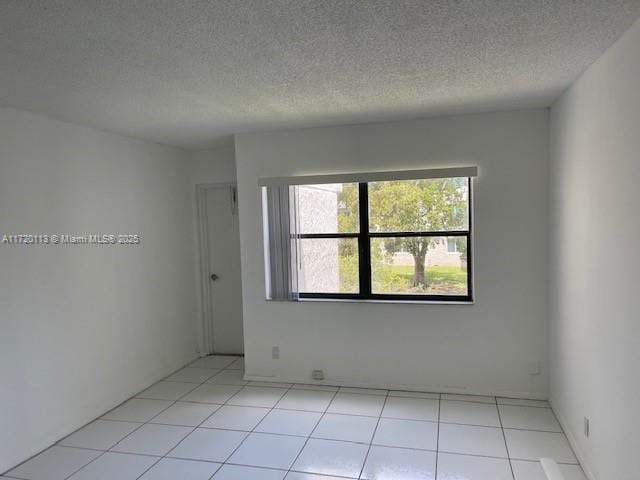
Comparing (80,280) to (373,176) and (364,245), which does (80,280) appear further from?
(373,176)

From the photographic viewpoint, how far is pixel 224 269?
5.34 metres

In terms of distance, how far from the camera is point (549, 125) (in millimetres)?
3682

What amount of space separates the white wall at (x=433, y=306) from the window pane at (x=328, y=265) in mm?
210

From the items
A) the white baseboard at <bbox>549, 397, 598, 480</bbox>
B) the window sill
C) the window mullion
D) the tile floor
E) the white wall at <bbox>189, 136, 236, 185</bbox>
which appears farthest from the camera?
the white wall at <bbox>189, 136, 236, 185</bbox>

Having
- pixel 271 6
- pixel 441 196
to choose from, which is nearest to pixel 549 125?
pixel 441 196

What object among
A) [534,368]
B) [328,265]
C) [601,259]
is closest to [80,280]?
[328,265]

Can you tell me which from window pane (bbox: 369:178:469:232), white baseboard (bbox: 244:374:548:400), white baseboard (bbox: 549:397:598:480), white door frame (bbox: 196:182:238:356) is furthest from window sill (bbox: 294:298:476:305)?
white door frame (bbox: 196:182:238:356)

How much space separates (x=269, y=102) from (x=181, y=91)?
626mm

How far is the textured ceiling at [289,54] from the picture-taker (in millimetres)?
1826

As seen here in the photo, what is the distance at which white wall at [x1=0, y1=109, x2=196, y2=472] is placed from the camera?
10.3ft

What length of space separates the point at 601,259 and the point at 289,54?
200cm

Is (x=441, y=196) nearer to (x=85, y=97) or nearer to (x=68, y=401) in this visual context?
(x=85, y=97)

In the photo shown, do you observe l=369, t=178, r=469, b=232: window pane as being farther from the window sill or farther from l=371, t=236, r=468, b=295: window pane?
the window sill

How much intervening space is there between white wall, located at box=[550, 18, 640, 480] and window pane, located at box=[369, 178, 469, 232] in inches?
31.1
